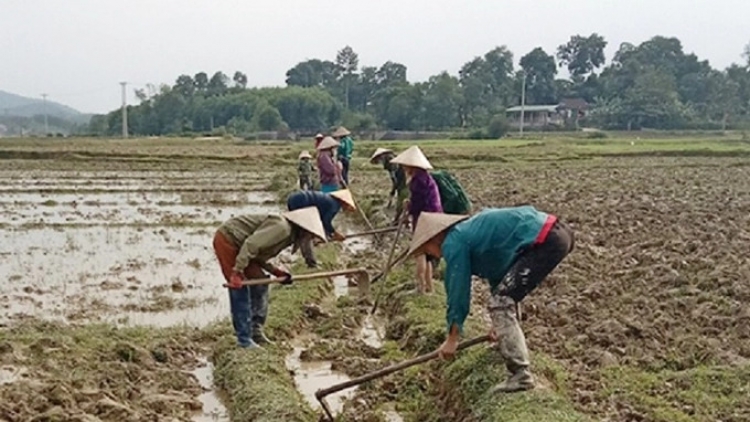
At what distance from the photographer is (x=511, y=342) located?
4.75m

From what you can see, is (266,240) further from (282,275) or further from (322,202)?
(322,202)

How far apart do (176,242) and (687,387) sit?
355 inches

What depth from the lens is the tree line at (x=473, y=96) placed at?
203 feet

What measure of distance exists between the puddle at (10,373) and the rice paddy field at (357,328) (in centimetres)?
2

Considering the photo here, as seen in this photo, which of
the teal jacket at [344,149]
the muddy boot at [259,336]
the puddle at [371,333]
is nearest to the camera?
the muddy boot at [259,336]

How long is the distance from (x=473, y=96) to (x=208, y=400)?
207ft

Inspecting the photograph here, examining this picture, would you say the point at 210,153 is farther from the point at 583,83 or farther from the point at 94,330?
the point at 583,83

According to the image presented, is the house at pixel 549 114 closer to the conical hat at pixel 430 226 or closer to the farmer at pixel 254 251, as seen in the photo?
the farmer at pixel 254 251

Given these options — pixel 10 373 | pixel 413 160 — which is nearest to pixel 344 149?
pixel 413 160

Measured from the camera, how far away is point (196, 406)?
5719mm

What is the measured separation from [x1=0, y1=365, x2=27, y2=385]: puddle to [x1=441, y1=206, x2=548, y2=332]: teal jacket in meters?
3.42

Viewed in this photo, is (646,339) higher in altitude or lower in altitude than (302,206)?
Result: lower

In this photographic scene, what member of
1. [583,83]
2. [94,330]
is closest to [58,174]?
[94,330]

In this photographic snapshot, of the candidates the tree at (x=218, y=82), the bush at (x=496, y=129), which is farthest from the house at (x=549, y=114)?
→ the tree at (x=218, y=82)
